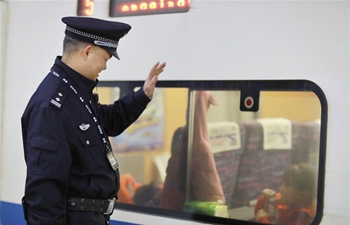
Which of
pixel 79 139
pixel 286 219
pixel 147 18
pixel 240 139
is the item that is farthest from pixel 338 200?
pixel 147 18

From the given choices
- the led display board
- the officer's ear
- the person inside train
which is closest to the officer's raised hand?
the led display board

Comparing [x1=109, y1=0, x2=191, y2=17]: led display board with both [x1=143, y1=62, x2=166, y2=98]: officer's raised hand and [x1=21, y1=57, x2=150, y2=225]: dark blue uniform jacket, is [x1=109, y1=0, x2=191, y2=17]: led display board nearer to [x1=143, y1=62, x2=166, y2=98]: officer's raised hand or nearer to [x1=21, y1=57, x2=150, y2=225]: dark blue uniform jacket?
[x1=143, y1=62, x2=166, y2=98]: officer's raised hand

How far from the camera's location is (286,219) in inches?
98.7

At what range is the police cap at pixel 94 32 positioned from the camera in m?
2.30

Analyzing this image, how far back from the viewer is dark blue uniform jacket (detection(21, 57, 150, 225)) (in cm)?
212

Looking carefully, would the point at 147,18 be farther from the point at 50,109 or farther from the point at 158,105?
the point at 50,109

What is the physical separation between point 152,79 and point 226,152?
0.49 m

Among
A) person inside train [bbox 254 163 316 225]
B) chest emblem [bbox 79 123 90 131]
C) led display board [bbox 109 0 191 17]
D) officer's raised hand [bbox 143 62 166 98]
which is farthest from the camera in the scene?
led display board [bbox 109 0 191 17]

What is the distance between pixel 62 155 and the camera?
215 cm

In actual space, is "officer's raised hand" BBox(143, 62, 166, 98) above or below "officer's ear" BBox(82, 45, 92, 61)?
below

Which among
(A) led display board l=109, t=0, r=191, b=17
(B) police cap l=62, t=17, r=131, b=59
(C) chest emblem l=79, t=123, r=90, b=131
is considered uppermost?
(A) led display board l=109, t=0, r=191, b=17

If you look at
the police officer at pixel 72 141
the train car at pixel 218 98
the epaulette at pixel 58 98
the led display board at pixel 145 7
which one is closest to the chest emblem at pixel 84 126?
the police officer at pixel 72 141

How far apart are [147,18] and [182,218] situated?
1003 millimetres

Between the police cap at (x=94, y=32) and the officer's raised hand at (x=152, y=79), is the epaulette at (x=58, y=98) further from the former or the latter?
the officer's raised hand at (x=152, y=79)
